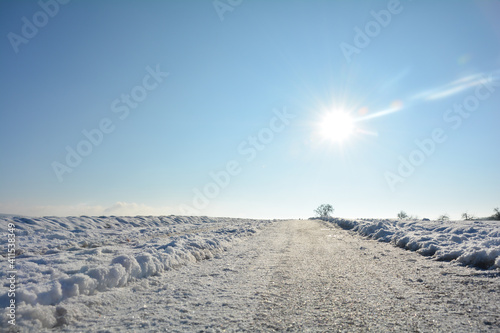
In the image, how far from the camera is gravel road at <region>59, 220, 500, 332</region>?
4.31 meters

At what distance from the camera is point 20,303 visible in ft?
15.6

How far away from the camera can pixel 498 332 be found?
3.82m

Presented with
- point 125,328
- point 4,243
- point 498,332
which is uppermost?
point 4,243

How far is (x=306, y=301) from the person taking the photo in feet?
18.0

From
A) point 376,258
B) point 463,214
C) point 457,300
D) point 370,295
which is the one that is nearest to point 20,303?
point 370,295

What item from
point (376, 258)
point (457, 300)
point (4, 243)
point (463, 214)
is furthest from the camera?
point (463, 214)

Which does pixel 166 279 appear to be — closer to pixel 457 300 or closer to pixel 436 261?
pixel 457 300

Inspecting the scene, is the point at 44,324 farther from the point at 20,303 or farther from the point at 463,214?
the point at 463,214

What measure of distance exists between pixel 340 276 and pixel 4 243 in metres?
18.5

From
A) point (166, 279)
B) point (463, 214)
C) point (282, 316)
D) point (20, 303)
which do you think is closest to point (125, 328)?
point (20, 303)

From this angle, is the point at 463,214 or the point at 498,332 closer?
the point at 498,332

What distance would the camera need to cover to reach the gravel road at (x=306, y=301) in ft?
14.1

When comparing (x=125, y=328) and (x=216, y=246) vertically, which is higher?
(x=216, y=246)

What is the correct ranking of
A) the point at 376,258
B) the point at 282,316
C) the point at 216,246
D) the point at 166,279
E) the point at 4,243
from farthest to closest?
the point at 4,243 < the point at 216,246 < the point at 376,258 < the point at 166,279 < the point at 282,316
